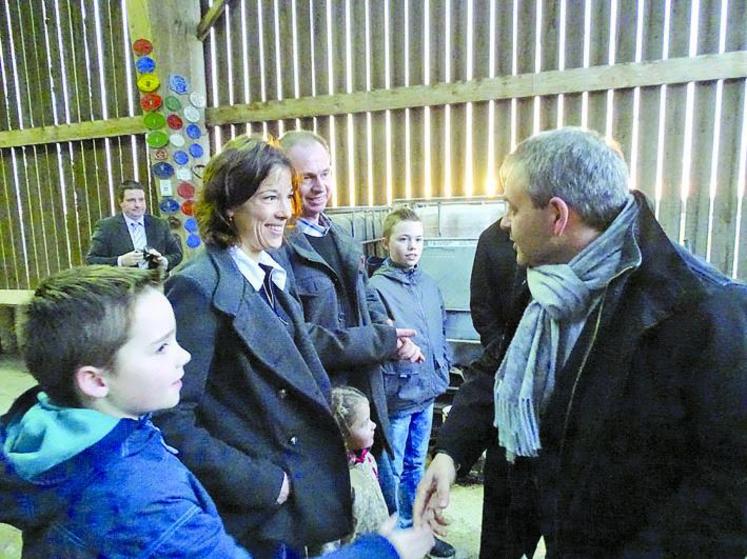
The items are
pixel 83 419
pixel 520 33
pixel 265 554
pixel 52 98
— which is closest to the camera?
pixel 83 419

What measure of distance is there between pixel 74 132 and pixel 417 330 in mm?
5084

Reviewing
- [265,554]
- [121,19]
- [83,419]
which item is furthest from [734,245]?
[121,19]

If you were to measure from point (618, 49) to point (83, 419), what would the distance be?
4202 millimetres

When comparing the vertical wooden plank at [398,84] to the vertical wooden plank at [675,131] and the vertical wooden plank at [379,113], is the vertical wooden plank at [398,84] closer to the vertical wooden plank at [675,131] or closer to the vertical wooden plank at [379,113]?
the vertical wooden plank at [379,113]

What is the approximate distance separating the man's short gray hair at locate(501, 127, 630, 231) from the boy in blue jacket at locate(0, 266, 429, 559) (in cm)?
77

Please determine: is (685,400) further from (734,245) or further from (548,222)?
(734,245)

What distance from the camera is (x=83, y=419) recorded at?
82 centimetres

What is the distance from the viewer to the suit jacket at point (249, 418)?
4.08ft

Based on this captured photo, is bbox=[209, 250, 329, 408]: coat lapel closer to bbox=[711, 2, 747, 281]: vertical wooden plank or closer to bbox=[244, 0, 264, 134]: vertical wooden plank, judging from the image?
bbox=[711, 2, 747, 281]: vertical wooden plank

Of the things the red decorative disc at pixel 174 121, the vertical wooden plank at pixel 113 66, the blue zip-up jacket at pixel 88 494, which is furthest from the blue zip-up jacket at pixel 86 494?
the vertical wooden plank at pixel 113 66

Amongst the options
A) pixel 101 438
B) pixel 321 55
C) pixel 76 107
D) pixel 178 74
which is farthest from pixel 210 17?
pixel 101 438

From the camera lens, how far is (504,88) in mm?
4199

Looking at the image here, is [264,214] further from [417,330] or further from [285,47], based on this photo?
[285,47]

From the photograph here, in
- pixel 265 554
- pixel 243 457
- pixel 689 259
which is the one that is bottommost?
pixel 265 554
